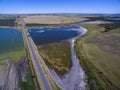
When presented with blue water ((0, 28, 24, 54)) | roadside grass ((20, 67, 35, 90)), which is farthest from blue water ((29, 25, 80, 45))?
roadside grass ((20, 67, 35, 90))

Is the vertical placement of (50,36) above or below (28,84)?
below

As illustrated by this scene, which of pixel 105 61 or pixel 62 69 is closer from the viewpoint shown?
pixel 62 69

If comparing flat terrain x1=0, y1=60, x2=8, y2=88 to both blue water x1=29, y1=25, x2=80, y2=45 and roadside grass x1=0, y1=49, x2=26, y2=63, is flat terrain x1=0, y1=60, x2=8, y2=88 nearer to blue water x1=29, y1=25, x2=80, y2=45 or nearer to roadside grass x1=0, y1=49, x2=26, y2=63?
roadside grass x1=0, y1=49, x2=26, y2=63

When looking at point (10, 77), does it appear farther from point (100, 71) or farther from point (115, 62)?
point (115, 62)

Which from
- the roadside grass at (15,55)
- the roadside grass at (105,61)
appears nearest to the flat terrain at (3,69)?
the roadside grass at (15,55)

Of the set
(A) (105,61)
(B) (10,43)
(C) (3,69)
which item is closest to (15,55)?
(C) (3,69)

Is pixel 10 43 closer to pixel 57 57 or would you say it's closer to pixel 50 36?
pixel 50 36

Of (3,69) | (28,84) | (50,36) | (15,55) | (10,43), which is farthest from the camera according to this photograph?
(50,36)

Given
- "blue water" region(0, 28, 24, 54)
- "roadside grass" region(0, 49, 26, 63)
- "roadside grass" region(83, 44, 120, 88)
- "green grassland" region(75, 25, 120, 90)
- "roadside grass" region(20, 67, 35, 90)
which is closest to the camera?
"roadside grass" region(20, 67, 35, 90)

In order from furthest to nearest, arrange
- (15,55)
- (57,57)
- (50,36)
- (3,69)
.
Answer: (50,36) → (15,55) → (57,57) → (3,69)
